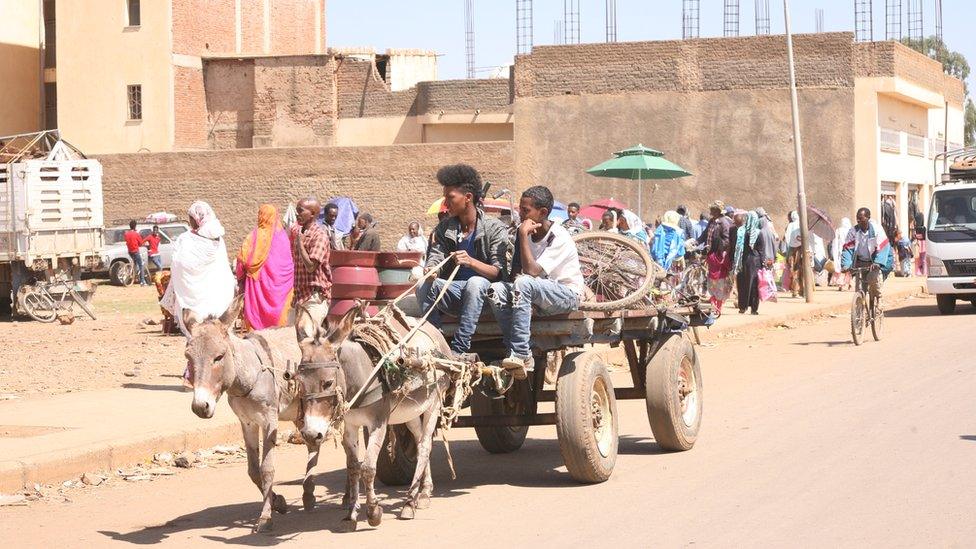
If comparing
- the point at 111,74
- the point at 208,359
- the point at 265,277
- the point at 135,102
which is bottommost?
the point at 208,359

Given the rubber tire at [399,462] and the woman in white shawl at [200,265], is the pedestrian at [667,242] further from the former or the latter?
the rubber tire at [399,462]

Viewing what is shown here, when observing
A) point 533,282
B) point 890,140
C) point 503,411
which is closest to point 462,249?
point 533,282

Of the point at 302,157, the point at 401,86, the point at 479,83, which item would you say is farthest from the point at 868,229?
the point at 401,86

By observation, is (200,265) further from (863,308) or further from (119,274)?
(119,274)

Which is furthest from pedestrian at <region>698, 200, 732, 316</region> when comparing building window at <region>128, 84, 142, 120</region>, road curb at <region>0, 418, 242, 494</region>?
building window at <region>128, 84, 142, 120</region>

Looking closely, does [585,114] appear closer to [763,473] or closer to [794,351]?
[794,351]

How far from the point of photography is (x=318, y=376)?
700 centimetres

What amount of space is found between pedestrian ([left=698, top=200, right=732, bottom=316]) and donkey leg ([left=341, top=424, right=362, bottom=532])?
15885mm

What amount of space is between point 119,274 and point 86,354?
20.8 meters

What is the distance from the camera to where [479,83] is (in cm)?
5062

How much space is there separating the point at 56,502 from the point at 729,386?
7.74 meters

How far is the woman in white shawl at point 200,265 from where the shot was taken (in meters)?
12.3

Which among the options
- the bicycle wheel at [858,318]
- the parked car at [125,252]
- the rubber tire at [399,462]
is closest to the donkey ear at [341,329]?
the rubber tire at [399,462]

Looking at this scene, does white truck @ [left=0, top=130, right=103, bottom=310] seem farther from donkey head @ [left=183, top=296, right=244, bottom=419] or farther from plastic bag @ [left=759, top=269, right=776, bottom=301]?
donkey head @ [left=183, top=296, right=244, bottom=419]
